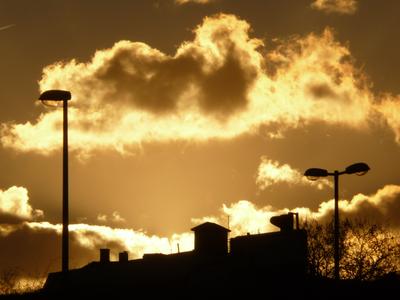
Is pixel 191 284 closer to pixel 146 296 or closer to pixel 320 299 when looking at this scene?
pixel 146 296

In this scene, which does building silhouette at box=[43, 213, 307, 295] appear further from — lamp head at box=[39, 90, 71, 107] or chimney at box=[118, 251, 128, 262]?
lamp head at box=[39, 90, 71, 107]

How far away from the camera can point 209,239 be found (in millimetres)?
49594

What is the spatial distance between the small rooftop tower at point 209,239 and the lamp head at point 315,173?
76.0 ft

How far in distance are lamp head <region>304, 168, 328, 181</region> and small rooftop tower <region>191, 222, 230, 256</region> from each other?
23.2 meters

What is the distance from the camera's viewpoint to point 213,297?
38.2 metres

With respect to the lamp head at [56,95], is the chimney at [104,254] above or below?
below

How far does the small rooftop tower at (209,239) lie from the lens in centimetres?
4953

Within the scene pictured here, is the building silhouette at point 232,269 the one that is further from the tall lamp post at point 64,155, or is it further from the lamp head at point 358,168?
the tall lamp post at point 64,155

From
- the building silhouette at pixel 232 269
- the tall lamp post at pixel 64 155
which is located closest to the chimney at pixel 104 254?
the building silhouette at pixel 232 269

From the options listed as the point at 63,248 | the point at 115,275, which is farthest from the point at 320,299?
the point at 115,275

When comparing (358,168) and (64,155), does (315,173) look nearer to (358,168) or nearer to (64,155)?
(358,168)

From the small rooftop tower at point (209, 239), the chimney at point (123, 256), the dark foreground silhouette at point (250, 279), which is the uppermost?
the small rooftop tower at point (209, 239)

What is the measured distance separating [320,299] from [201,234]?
18535mm

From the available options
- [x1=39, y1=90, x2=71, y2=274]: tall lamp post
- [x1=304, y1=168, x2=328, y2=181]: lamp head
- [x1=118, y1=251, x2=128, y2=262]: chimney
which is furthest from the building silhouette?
[x1=39, y1=90, x2=71, y2=274]: tall lamp post
